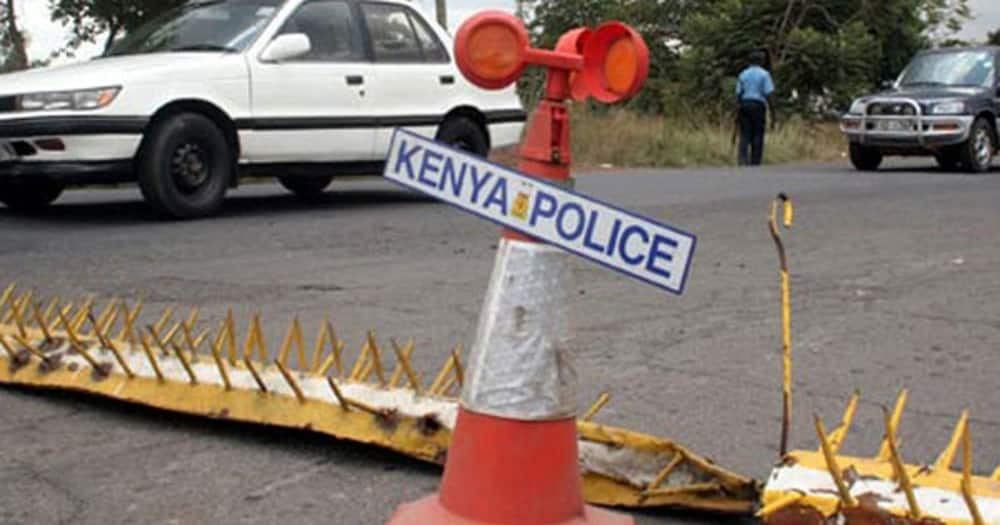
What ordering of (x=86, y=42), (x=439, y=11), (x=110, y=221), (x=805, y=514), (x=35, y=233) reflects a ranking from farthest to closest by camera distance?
(x=86, y=42) < (x=439, y=11) < (x=110, y=221) < (x=35, y=233) < (x=805, y=514)

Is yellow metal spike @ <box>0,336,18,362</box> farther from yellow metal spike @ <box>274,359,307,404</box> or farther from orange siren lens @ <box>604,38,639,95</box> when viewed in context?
orange siren lens @ <box>604,38,639,95</box>

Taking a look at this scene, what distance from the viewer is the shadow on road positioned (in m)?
8.75

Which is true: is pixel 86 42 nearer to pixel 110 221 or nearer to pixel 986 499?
pixel 110 221

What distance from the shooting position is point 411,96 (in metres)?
9.71

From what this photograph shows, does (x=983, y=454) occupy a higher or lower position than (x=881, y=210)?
higher

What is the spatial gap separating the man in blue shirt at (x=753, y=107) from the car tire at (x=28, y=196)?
11.3 m

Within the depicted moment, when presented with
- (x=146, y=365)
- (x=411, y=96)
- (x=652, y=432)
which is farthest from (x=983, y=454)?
→ (x=411, y=96)

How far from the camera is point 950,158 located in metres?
17.0

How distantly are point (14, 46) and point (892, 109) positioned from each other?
17.1 meters

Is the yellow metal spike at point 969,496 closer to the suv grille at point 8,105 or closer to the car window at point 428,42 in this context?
the suv grille at point 8,105

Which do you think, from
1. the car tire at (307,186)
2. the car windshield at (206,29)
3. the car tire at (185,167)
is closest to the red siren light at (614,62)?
the car tire at (185,167)

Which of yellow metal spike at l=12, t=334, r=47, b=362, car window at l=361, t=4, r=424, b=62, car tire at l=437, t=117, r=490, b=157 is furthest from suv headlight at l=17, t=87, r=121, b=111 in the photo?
yellow metal spike at l=12, t=334, r=47, b=362

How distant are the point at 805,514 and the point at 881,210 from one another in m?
8.05

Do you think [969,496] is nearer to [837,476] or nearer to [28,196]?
[837,476]
